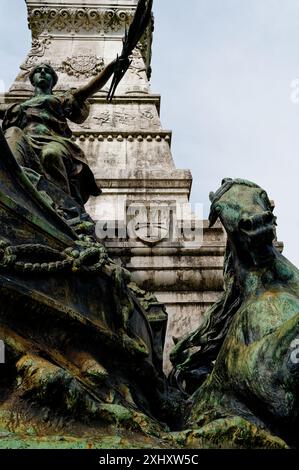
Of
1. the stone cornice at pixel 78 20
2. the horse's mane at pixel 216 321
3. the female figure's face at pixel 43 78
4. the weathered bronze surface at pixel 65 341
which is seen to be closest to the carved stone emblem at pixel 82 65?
the stone cornice at pixel 78 20

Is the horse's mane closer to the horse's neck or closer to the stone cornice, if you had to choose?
the horse's neck

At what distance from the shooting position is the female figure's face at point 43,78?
600 cm

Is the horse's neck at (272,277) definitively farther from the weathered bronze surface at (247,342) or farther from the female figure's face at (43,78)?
the female figure's face at (43,78)

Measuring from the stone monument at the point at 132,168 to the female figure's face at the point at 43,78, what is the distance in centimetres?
154

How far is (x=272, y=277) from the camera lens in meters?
3.26

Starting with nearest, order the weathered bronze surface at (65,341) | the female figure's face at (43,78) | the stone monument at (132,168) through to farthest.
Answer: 1. the weathered bronze surface at (65,341)
2. the stone monument at (132,168)
3. the female figure's face at (43,78)

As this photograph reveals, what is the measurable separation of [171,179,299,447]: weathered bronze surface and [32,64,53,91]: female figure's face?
9.98 ft

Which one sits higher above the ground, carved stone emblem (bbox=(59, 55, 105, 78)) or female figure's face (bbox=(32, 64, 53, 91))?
carved stone emblem (bbox=(59, 55, 105, 78))

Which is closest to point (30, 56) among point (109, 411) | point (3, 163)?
point (3, 163)

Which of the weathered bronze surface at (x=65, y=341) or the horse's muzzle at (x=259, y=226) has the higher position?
the horse's muzzle at (x=259, y=226)

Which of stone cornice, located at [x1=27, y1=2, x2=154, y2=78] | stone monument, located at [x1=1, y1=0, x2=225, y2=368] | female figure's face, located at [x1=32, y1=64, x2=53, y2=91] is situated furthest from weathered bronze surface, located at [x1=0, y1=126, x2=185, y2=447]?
stone cornice, located at [x1=27, y1=2, x2=154, y2=78]

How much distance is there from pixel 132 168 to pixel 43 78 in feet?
9.19

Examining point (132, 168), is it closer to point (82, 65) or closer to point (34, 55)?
point (82, 65)

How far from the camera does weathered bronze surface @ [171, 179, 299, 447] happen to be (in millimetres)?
2682
